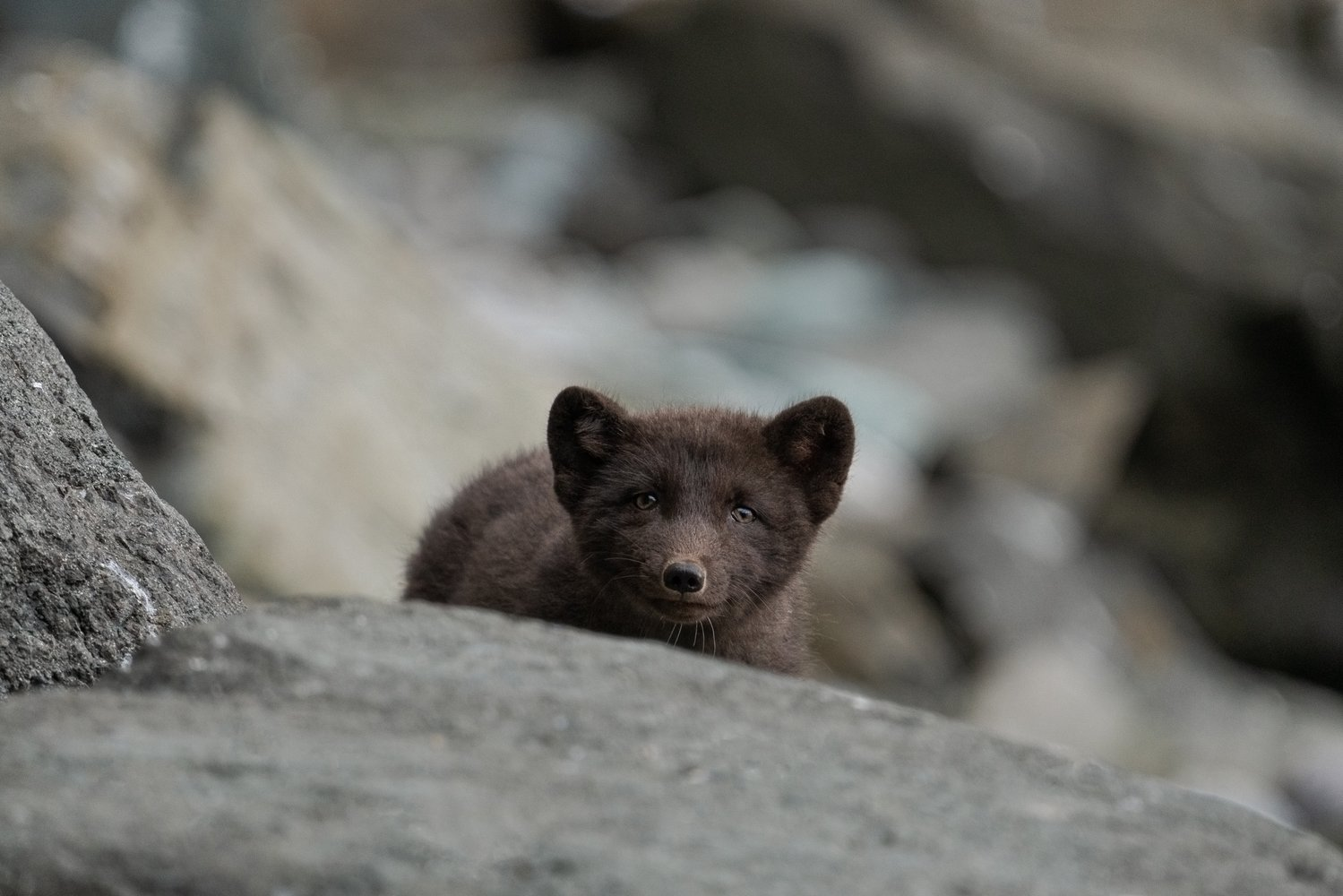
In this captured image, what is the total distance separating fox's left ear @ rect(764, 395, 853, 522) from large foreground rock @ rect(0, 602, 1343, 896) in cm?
213

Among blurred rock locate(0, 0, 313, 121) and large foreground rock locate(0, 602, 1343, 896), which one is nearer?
large foreground rock locate(0, 602, 1343, 896)

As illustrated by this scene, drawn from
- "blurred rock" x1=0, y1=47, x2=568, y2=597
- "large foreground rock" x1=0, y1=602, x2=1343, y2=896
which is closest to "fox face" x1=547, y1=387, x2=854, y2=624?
"large foreground rock" x1=0, y1=602, x2=1343, y2=896

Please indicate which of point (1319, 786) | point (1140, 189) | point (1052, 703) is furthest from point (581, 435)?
point (1140, 189)

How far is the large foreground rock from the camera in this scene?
412cm

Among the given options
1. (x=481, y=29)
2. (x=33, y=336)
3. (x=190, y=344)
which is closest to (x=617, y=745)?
(x=33, y=336)

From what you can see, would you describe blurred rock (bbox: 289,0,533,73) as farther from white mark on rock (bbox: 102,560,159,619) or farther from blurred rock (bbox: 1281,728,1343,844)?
white mark on rock (bbox: 102,560,159,619)

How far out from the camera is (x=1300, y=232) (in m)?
27.2

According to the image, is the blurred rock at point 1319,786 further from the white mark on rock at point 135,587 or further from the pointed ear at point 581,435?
the white mark on rock at point 135,587

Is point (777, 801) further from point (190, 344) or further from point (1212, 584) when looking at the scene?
point (1212, 584)

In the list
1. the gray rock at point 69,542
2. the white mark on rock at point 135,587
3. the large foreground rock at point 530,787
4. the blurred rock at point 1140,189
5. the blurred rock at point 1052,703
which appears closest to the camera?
the large foreground rock at point 530,787

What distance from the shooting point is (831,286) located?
28.7m

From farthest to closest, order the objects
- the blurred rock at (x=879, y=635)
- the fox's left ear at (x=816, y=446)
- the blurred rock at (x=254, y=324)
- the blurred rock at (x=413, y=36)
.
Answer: the blurred rock at (x=413, y=36)
the blurred rock at (x=879, y=635)
the blurred rock at (x=254, y=324)
the fox's left ear at (x=816, y=446)

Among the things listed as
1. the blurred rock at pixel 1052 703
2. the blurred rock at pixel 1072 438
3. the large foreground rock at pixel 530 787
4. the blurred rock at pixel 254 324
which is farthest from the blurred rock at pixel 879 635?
the large foreground rock at pixel 530 787

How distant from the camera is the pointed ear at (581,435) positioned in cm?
733
